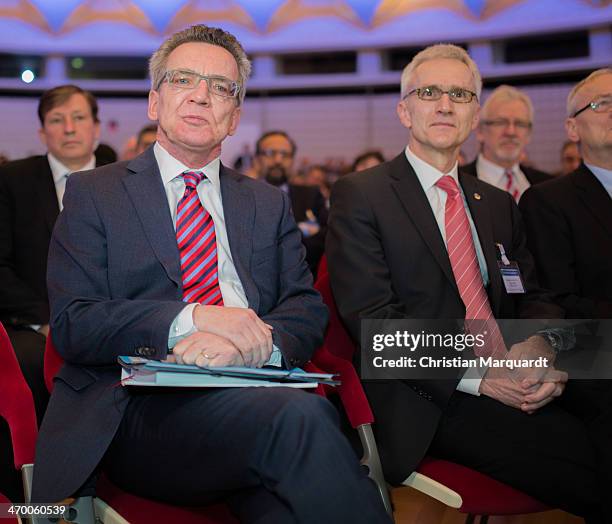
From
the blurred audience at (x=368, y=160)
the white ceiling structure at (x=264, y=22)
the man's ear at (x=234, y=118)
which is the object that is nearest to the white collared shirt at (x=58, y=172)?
the man's ear at (x=234, y=118)

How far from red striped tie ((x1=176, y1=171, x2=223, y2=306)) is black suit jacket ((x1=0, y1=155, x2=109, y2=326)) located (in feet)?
4.29

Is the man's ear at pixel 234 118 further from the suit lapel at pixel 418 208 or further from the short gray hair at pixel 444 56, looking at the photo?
the short gray hair at pixel 444 56

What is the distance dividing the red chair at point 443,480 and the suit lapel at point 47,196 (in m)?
1.79

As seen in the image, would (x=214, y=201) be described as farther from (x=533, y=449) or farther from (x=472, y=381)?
(x=533, y=449)

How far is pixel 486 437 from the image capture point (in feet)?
6.96

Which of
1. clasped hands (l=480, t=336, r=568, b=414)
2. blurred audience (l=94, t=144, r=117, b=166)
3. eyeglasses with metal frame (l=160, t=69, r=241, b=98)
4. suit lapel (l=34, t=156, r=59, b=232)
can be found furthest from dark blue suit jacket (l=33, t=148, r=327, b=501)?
blurred audience (l=94, t=144, r=117, b=166)

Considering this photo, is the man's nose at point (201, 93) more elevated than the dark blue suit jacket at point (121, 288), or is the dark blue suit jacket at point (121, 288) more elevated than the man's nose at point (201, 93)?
the man's nose at point (201, 93)

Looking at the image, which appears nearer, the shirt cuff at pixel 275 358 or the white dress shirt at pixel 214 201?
the shirt cuff at pixel 275 358

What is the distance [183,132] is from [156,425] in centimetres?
84

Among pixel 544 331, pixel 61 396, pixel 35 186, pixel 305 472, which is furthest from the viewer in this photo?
pixel 35 186

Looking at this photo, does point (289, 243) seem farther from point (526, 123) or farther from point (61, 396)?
point (526, 123)

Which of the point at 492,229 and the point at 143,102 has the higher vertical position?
the point at 143,102

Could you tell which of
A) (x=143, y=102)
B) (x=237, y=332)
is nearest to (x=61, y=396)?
(x=237, y=332)

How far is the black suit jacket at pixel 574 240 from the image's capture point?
8.73 ft
